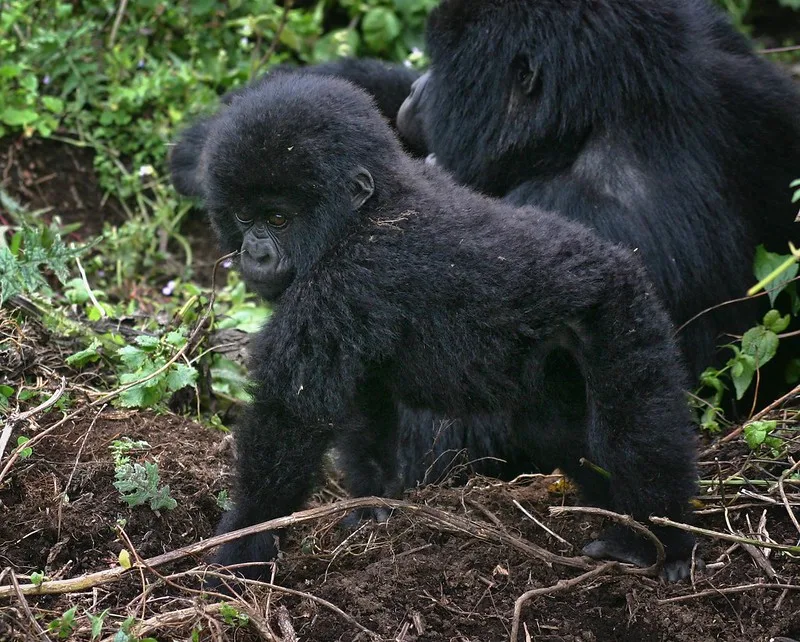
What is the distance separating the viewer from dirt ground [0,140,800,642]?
292 centimetres

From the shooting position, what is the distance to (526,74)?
162 inches

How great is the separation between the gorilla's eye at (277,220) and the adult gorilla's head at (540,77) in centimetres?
115

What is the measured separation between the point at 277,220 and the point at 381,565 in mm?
1069

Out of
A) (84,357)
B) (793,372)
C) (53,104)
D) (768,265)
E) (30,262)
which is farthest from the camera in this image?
(53,104)

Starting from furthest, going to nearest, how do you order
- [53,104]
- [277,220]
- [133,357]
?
[53,104], [133,357], [277,220]

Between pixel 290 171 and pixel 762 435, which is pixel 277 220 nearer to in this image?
pixel 290 171

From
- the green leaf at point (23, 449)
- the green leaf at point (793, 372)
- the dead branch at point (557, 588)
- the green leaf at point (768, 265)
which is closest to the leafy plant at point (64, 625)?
the green leaf at point (23, 449)

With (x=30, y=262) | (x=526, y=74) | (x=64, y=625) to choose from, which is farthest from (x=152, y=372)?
(x=526, y=74)

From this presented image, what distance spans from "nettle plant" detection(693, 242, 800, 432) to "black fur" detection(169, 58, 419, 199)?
1.94 metres

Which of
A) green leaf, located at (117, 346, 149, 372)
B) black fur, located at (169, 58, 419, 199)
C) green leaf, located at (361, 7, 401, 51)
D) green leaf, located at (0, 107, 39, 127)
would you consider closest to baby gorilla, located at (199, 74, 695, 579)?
green leaf, located at (117, 346, 149, 372)

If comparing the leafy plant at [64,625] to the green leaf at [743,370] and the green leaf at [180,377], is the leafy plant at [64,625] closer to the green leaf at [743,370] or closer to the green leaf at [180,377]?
the green leaf at [180,377]

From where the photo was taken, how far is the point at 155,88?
6129mm

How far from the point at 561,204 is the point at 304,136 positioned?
1145mm

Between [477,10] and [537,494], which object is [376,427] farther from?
[477,10]
